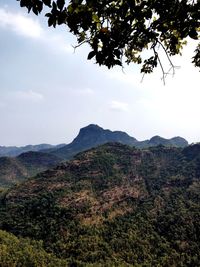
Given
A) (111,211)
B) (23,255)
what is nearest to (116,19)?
(23,255)

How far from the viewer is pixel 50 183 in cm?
11344

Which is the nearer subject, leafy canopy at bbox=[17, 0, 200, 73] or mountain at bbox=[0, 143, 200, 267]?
leafy canopy at bbox=[17, 0, 200, 73]

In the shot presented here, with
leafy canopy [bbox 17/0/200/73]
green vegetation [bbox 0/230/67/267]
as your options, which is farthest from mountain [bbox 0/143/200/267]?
leafy canopy [bbox 17/0/200/73]

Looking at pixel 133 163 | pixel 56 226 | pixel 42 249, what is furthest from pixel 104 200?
pixel 133 163

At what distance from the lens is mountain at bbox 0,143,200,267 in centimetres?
7931

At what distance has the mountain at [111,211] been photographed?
79.3 meters

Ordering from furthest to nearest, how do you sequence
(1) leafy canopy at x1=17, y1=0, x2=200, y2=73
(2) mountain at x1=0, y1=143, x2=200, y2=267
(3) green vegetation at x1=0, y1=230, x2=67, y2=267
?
(2) mountain at x1=0, y1=143, x2=200, y2=267, (3) green vegetation at x1=0, y1=230, x2=67, y2=267, (1) leafy canopy at x1=17, y1=0, x2=200, y2=73

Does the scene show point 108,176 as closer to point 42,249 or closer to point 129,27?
point 42,249

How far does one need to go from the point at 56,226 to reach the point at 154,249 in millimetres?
26896

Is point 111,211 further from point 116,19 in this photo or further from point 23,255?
point 116,19

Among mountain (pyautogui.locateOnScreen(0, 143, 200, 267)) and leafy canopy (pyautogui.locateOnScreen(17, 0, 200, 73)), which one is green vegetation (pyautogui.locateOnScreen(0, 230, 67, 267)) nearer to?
mountain (pyautogui.locateOnScreen(0, 143, 200, 267))

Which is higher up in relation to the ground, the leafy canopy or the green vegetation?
the leafy canopy

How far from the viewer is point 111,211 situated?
9669 cm

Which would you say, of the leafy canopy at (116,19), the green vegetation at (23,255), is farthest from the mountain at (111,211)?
the leafy canopy at (116,19)
